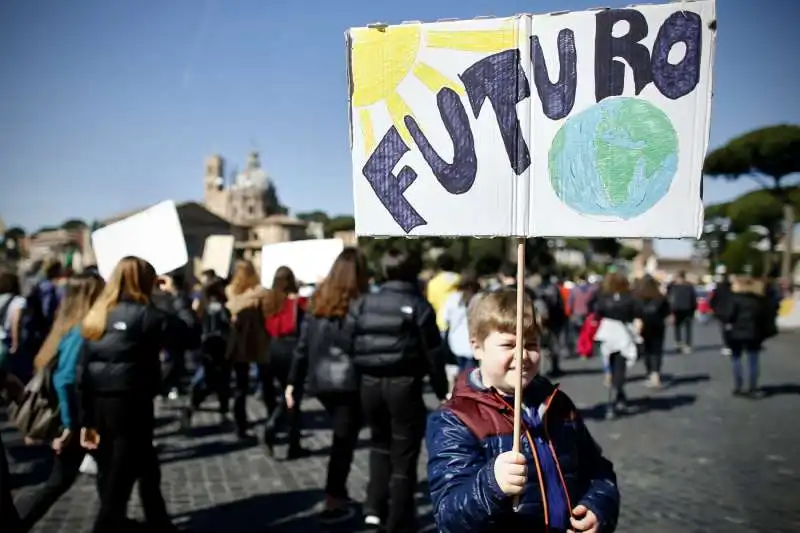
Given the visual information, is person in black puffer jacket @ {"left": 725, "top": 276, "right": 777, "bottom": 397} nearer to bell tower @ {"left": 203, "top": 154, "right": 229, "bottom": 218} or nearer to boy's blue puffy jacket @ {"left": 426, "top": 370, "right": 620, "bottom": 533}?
boy's blue puffy jacket @ {"left": 426, "top": 370, "right": 620, "bottom": 533}

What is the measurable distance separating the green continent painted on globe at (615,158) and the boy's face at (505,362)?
453 mm

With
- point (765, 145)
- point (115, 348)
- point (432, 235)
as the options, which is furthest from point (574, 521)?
point (765, 145)

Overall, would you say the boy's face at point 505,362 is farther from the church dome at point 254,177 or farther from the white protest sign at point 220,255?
the church dome at point 254,177

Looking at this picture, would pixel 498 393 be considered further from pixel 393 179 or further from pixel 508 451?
pixel 393 179

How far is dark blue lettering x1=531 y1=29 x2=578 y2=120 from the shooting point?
2055mm

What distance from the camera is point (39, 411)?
4.38 meters

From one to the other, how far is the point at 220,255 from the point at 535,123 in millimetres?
7541

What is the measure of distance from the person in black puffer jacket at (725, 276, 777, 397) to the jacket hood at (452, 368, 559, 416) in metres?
8.36

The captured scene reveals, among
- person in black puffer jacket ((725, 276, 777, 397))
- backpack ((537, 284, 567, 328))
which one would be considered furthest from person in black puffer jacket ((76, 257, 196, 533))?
person in black puffer jacket ((725, 276, 777, 397))

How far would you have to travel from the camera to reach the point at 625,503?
4.97 metres

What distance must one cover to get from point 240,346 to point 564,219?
5.30 m

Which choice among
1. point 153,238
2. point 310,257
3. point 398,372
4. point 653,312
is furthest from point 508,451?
point 653,312

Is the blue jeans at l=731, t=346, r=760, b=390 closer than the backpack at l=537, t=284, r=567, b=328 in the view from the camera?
Yes

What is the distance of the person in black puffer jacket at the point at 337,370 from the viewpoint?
4.73 metres
